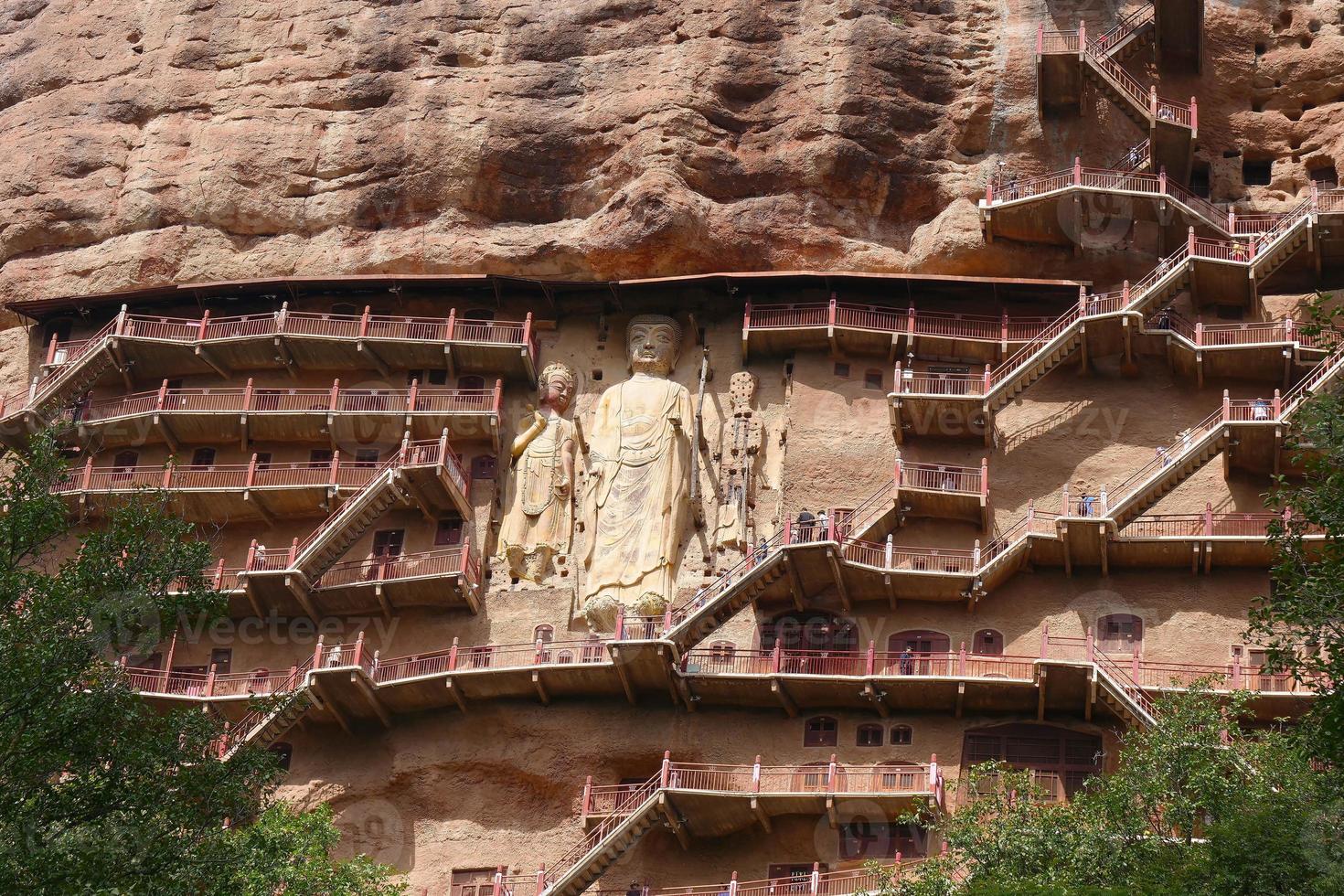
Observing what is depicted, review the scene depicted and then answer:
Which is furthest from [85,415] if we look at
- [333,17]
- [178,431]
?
[333,17]

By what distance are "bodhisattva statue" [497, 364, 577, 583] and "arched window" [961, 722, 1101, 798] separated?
951 centimetres

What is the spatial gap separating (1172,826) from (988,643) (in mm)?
9462

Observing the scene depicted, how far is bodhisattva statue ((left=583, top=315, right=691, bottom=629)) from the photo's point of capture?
4444 cm

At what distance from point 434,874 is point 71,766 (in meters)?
11.9

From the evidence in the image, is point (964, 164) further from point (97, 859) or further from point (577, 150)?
point (97, 859)

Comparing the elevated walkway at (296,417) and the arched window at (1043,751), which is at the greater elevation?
the elevated walkway at (296,417)

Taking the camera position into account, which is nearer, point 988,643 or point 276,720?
point 276,720

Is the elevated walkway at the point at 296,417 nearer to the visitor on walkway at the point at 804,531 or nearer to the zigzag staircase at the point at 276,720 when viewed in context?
the zigzag staircase at the point at 276,720

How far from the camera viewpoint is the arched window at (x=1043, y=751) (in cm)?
4141

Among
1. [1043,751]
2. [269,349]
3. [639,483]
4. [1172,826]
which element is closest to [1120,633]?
[1043,751]

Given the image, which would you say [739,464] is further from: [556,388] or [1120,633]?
[1120,633]

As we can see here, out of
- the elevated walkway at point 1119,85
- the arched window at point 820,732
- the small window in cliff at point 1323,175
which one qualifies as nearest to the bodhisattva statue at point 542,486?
the arched window at point 820,732

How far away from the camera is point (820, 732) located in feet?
140

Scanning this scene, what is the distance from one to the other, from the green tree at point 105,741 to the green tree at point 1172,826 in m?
10.7
